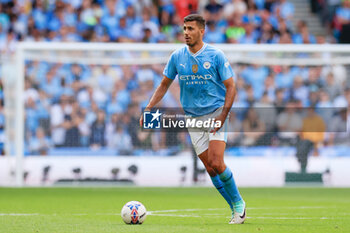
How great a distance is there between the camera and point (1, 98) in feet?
57.1

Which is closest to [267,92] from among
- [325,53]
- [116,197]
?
[325,53]

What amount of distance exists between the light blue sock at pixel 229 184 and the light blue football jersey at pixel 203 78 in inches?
29.5

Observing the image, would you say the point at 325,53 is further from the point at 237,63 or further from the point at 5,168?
the point at 5,168

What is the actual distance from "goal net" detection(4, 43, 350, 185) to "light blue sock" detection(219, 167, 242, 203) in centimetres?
811

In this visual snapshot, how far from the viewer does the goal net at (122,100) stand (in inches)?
668

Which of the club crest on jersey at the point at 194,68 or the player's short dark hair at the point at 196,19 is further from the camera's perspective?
the club crest on jersey at the point at 194,68

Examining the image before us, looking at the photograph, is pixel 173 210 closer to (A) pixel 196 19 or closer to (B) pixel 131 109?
(A) pixel 196 19

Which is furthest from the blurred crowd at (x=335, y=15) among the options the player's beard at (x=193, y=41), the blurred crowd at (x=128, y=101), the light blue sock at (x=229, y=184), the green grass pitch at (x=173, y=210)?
the light blue sock at (x=229, y=184)

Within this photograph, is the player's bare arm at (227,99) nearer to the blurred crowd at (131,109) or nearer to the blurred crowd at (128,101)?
the blurred crowd at (128,101)

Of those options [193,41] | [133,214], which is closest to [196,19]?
[193,41]

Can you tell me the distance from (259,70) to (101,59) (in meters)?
3.72

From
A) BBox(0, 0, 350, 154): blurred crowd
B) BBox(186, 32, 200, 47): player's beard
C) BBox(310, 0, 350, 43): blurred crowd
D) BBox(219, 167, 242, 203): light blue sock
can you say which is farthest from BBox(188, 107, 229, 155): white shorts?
BBox(310, 0, 350, 43): blurred crowd

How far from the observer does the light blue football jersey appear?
8594mm

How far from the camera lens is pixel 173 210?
10844mm
